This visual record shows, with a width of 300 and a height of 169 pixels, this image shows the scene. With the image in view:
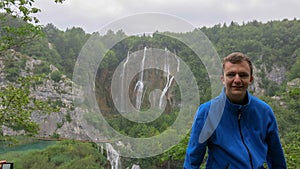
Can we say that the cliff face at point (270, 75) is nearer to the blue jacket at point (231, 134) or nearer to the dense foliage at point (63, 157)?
the dense foliage at point (63, 157)

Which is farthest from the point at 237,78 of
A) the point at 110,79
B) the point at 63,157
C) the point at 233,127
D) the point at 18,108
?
the point at 63,157

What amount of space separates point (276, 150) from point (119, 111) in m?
1.53

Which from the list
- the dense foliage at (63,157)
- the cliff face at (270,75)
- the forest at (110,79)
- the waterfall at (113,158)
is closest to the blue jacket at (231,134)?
the forest at (110,79)

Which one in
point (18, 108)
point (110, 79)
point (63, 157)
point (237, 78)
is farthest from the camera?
point (63, 157)

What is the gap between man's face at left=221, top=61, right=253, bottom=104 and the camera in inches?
41.6

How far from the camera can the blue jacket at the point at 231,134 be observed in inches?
41.3

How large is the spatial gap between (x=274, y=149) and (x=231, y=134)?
199mm

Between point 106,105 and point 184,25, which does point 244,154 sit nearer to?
point 184,25

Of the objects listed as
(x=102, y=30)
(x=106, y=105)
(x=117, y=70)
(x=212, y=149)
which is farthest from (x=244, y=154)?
(x=117, y=70)

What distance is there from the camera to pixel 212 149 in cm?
109

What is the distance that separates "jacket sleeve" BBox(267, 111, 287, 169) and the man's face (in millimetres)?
175

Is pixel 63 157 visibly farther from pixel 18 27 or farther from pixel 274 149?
pixel 274 149

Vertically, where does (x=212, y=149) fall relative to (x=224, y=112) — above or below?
below

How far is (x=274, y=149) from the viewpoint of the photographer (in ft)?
3.76
